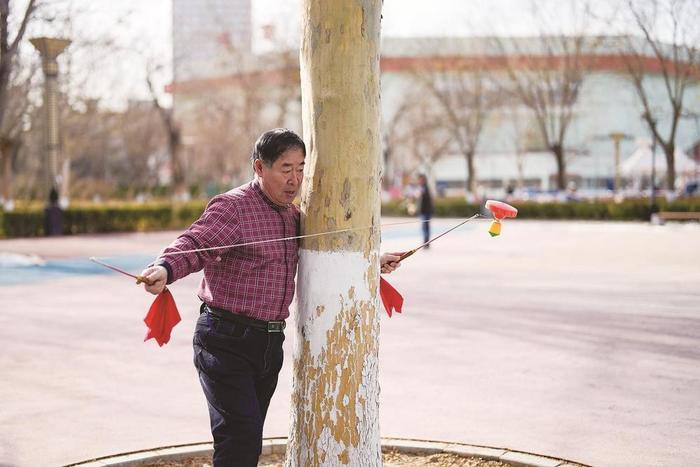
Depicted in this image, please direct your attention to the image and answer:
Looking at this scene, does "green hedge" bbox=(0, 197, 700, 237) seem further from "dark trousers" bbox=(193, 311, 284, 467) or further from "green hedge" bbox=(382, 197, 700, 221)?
"dark trousers" bbox=(193, 311, 284, 467)

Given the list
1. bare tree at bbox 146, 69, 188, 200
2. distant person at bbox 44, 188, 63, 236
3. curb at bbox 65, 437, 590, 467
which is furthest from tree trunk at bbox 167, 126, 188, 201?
curb at bbox 65, 437, 590, 467

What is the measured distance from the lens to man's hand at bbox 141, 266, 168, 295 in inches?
128

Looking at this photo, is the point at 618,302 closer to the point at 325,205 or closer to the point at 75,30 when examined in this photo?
the point at 325,205

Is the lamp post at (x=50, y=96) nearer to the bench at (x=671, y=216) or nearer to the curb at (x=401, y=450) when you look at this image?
the curb at (x=401, y=450)

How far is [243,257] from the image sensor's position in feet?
11.6

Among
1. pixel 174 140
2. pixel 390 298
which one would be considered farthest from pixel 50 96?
pixel 390 298

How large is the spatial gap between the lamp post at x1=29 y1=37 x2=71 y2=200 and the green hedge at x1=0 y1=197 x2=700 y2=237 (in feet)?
4.30

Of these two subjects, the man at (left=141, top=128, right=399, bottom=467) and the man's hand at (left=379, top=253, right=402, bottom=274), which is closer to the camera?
the man at (left=141, top=128, right=399, bottom=467)

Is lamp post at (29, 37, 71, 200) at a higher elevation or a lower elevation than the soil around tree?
higher

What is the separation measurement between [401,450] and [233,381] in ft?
5.19

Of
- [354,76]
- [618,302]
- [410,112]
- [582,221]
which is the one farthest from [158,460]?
[410,112]

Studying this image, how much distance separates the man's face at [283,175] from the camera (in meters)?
3.58

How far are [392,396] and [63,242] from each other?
64.9 ft

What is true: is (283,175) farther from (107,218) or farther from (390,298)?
(107,218)
